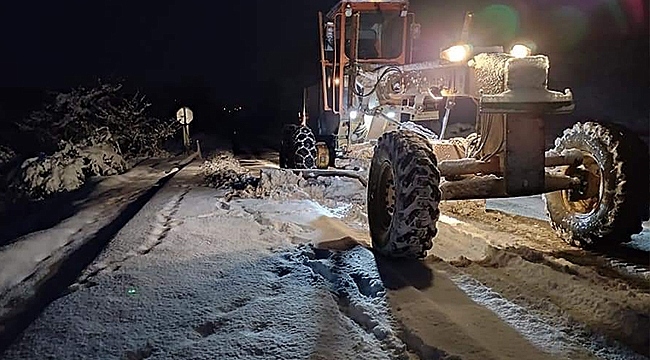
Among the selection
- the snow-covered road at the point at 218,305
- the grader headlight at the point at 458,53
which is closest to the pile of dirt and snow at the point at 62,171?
the snow-covered road at the point at 218,305

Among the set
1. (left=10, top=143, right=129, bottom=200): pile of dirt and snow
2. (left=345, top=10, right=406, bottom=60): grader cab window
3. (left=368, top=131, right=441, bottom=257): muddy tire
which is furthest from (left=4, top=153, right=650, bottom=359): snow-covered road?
(left=10, top=143, right=129, bottom=200): pile of dirt and snow

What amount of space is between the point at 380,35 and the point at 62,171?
26.8ft

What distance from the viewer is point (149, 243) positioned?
632 centimetres

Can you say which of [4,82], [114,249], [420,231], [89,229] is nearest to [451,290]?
[420,231]

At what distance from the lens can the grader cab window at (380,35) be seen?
11.4m

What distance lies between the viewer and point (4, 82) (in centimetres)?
4950

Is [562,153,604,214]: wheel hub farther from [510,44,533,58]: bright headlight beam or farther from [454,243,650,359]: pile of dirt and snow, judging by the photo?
[510,44,533,58]: bright headlight beam

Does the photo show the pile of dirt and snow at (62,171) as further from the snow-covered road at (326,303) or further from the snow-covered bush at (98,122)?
the snow-covered road at (326,303)

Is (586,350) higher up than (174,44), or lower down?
lower down

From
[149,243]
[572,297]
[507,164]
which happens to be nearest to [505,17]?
[507,164]

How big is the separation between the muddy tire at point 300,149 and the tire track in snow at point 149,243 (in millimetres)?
3255

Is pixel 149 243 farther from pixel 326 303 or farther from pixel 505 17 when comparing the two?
pixel 505 17

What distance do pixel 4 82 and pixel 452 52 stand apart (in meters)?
51.8

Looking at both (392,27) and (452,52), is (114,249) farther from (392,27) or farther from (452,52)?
(392,27)
